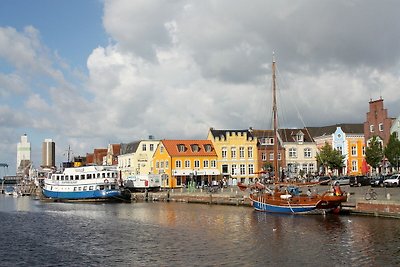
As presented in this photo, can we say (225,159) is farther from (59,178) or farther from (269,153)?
(59,178)

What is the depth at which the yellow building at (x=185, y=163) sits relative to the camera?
102m

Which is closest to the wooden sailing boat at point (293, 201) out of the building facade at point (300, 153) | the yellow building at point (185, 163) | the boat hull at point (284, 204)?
the boat hull at point (284, 204)

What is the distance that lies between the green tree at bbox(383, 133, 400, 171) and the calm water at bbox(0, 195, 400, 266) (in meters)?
39.1

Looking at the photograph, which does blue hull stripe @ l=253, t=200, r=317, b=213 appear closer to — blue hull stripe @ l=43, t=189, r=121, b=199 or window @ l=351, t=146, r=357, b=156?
blue hull stripe @ l=43, t=189, r=121, b=199

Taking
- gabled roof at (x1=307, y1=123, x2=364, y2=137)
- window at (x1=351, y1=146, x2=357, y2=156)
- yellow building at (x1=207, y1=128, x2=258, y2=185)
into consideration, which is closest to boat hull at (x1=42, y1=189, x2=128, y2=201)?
yellow building at (x1=207, y1=128, x2=258, y2=185)

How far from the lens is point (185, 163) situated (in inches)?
Result: 4026

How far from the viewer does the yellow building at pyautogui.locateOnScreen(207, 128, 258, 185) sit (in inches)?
4099

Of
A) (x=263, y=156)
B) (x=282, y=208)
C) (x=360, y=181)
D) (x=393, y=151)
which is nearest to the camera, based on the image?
(x=282, y=208)

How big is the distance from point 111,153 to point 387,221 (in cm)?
10121

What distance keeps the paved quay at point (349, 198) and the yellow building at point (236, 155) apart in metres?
20.5

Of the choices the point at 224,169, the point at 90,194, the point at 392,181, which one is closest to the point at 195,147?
the point at 224,169

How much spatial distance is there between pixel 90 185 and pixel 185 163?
71.5ft

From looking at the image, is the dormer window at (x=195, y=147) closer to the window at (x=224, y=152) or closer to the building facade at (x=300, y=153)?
the window at (x=224, y=152)

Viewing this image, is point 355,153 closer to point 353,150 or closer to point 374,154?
point 353,150
